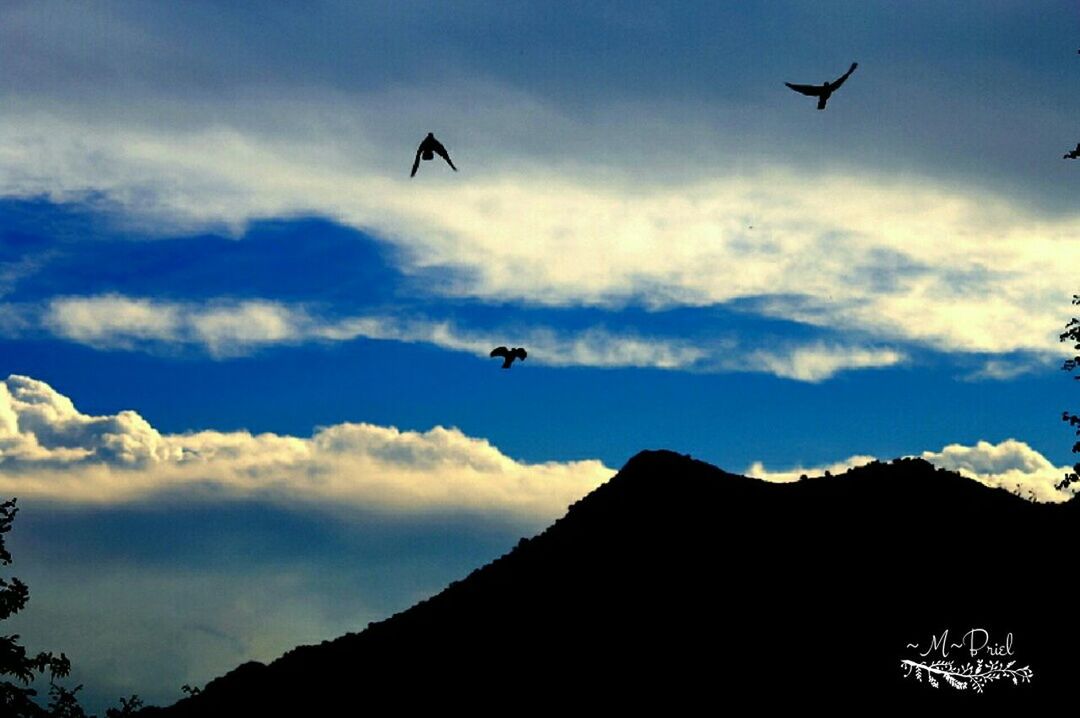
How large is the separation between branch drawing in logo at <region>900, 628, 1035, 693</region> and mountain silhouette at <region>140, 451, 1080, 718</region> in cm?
20

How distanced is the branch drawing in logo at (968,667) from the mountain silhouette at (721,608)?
0.20 m

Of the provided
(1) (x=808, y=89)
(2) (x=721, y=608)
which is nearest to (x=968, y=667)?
(2) (x=721, y=608)

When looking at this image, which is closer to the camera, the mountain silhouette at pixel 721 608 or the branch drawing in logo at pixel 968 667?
the branch drawing in logo at pixel 968 667

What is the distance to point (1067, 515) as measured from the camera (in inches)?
1222

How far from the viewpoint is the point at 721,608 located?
2586cm

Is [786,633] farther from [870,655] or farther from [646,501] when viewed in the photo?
[646,501]

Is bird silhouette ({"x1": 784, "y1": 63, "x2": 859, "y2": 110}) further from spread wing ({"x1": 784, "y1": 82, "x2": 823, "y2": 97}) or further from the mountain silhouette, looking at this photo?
the mountain silhouette

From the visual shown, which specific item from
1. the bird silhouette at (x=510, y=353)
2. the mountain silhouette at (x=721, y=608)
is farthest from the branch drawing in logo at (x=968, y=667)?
the bird silhouette at (x=510, y=353)

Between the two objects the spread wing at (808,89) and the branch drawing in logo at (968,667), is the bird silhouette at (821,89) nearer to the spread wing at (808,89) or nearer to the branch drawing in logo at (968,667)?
the spread wing at (808,89)

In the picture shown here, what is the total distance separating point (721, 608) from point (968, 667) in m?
5.27

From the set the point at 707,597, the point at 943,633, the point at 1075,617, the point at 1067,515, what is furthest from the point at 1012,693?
the point at 1067,515

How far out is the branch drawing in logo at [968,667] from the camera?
75.2ft

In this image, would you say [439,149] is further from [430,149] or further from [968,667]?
[968,667]

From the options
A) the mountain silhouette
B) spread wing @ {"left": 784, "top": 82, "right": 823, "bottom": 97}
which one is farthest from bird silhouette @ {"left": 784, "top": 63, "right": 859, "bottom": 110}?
the mountain silhouette
